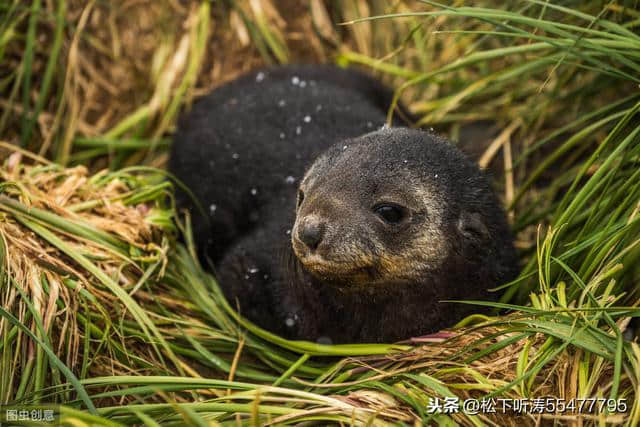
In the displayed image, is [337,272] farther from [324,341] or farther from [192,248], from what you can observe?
[192,248]

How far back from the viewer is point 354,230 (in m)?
3.01

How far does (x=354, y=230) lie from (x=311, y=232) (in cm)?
19

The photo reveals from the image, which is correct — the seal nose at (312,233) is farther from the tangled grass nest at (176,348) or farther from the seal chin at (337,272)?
the tangled grass nest at (176,348)

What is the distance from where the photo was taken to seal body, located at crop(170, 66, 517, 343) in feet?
10.1

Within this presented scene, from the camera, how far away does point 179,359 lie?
3666mm

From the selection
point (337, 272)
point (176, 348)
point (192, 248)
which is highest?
point (337, 272)

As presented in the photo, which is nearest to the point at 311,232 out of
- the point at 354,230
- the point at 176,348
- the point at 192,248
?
the point at 354,230

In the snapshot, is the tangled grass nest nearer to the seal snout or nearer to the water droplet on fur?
the water droplet on fur

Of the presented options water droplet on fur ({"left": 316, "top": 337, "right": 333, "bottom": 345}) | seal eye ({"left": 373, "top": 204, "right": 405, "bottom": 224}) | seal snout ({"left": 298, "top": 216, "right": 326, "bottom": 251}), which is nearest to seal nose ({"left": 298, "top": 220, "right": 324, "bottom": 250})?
seal snout ({"left": 298, "top": 216, "right": 326, "bottom": 251})

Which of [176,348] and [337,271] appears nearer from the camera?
[337,271]

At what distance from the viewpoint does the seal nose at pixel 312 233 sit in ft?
9.72

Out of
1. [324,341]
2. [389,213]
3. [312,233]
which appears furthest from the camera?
[324,341]

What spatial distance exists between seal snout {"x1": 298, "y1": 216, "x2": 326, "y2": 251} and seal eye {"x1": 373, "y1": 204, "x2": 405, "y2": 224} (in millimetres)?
270

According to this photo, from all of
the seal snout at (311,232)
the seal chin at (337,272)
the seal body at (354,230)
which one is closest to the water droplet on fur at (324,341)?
the seal body at (354,230)
